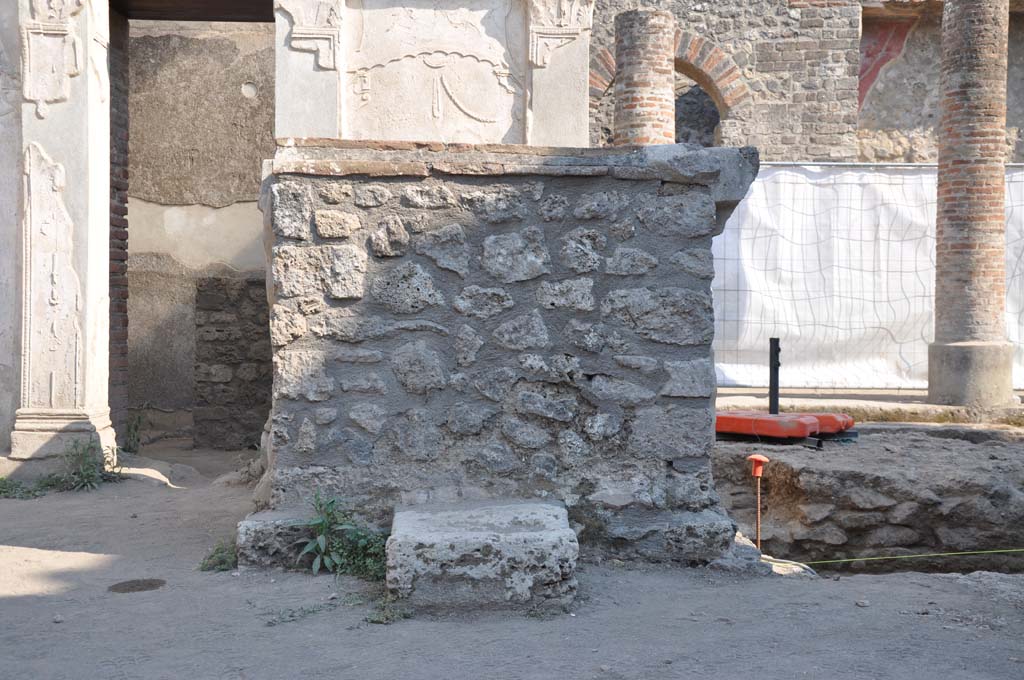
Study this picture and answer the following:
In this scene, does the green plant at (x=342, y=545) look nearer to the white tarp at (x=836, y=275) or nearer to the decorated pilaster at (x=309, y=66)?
the decorated pilaster at (x=309, y=66)

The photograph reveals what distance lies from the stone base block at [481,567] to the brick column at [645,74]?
735 cm

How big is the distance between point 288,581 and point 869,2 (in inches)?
507

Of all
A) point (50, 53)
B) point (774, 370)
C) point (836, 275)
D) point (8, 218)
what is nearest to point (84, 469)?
point (8, 218)

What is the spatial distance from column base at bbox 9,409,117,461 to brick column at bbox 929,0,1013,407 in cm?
747

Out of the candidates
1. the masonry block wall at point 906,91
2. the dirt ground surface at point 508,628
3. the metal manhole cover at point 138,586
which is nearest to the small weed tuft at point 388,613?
the dirt ground surface at point 508,628

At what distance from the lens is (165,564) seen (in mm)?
3553

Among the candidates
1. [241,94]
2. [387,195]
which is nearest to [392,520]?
[387,195]

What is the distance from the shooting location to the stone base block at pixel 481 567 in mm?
2914

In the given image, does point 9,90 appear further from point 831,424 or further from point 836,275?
point 836,275

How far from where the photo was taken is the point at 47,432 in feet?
18.9

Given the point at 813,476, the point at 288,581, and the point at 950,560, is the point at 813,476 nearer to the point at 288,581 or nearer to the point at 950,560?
the point at 950,560

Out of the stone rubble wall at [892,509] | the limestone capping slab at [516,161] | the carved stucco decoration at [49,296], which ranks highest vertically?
the limestone capping slab at [516,161]

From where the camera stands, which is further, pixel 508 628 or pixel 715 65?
pixel 715 65

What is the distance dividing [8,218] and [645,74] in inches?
248
